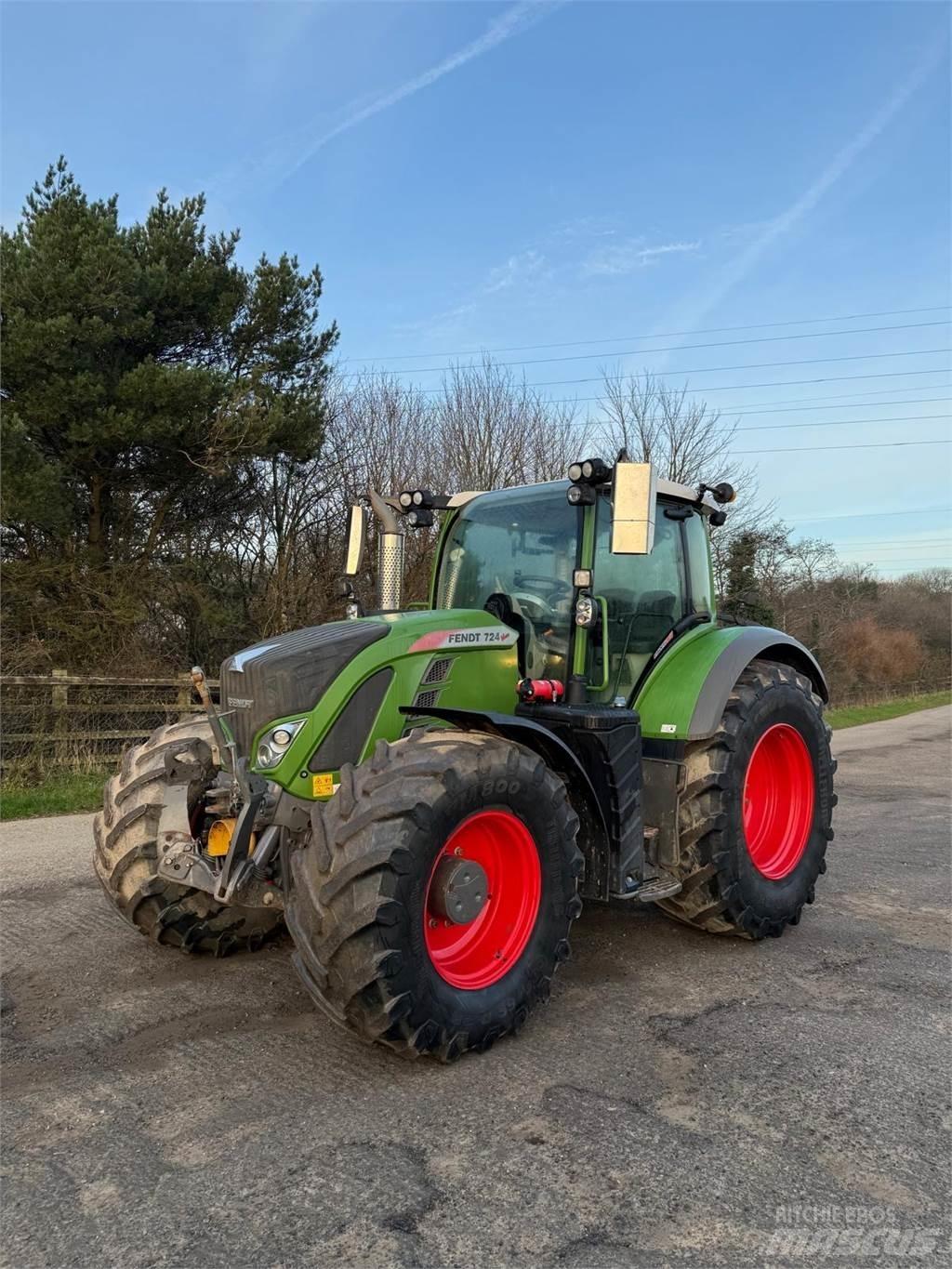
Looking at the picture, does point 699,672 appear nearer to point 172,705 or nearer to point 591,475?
point 591,475

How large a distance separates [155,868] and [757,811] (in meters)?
2.98

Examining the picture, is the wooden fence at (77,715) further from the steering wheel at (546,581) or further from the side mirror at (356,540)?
the steering wheel at (546,581)

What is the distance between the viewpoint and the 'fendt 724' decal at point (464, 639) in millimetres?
3564

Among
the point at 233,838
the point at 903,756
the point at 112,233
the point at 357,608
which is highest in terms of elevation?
the point at 112,233

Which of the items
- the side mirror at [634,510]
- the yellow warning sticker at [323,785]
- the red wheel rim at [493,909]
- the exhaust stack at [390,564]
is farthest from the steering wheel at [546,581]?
the yellow warning sticker at [323,785]

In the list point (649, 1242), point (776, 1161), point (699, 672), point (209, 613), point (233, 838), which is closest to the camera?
point (649, 1242)

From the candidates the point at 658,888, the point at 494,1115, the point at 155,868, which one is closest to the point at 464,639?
the point at 658,888

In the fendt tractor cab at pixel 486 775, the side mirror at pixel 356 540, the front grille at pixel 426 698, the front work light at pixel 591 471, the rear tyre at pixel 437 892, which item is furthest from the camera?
the side mirror at pixel 356 540

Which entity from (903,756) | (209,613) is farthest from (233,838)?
(903,756)

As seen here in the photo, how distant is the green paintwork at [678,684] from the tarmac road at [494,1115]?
3.46 feet

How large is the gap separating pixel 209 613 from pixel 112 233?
5239 mm

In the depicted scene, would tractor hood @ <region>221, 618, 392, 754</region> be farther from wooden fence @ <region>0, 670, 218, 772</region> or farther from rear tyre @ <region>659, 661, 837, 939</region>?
wooden fence @ <region>0, 670, 218, 772</region>

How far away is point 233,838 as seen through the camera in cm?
315

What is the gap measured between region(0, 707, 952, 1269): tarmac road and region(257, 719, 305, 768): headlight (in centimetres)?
95
